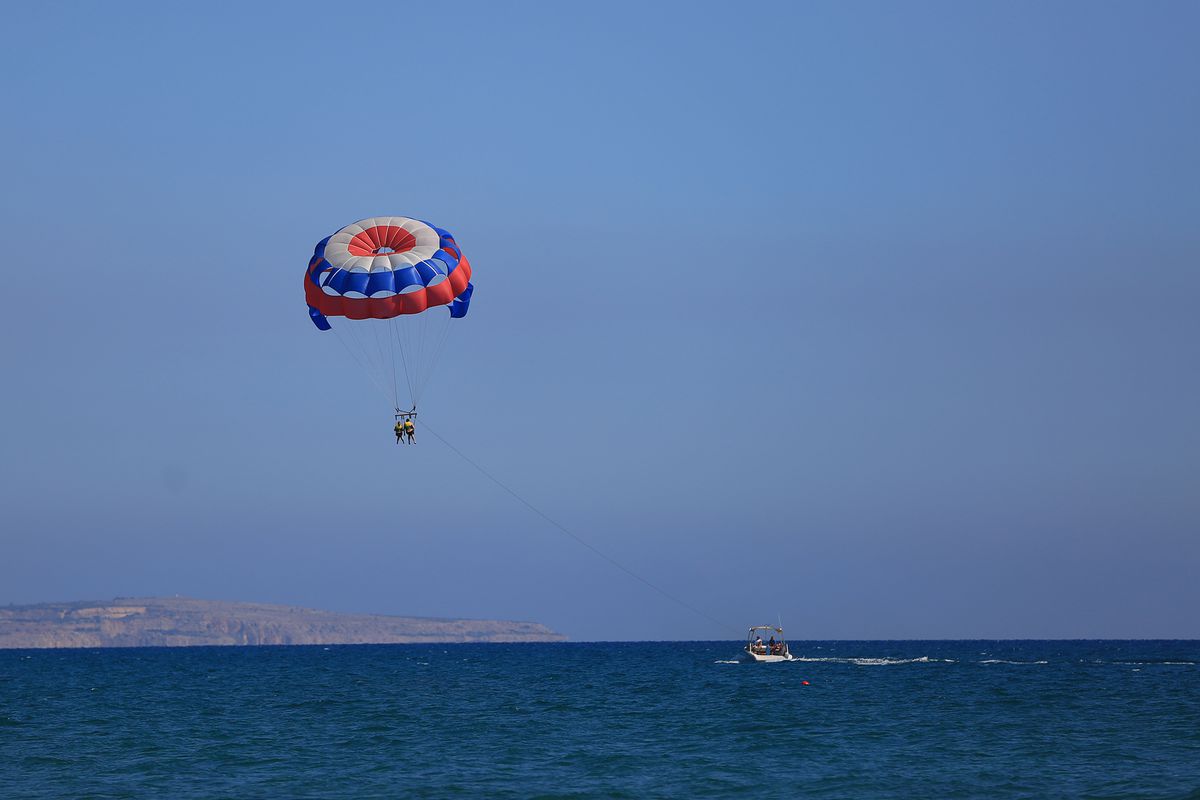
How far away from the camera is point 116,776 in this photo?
3981 cm

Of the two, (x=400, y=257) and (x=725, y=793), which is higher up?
(x=400, y=257)

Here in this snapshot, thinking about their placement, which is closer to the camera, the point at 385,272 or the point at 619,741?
the point at 385,272

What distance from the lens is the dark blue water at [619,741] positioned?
37.1 meters

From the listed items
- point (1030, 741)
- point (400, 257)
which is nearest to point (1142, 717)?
point (1030, 741)

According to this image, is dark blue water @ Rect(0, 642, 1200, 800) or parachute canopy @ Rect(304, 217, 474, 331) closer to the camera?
dark blue water @ Rect(0, 642, 1200, 800)

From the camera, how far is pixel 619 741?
48.0 meters

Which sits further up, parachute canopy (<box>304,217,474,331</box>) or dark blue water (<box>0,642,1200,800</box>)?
parachute canopy (<box>304,217,474,331</box>)

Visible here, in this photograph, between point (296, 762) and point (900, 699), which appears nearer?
→ point (296, 762)

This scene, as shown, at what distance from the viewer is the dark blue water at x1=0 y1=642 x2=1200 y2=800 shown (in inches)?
1462

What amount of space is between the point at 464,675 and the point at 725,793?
252 ft

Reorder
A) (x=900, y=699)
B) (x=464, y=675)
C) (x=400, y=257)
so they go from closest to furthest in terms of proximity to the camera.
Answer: (x=400, y=257) < (x=900, y=699) < (x=464, y=675)

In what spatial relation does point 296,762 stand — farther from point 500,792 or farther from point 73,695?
point 73,695

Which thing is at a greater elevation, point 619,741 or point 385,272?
point 385,272

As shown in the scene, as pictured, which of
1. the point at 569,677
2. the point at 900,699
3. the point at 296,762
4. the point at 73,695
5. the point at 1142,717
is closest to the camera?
the point at 296,762
